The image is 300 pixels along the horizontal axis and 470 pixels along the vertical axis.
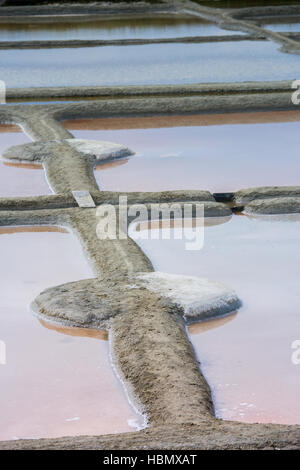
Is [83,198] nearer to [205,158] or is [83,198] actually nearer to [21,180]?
[21,180]

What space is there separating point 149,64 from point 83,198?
418cm

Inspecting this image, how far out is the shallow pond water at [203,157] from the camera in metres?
4.46

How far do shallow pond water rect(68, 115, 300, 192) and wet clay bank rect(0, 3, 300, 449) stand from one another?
15 centimetres

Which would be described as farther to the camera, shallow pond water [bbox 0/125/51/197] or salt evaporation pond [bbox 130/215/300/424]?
shallow pond water [bbox 0/125/51/197]

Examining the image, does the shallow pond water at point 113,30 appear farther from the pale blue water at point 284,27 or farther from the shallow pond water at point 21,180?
the shallow pond water at point 21,180

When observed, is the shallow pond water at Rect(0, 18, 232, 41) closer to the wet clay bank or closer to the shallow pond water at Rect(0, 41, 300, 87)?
the shallow pond water at Rect(0, 41, 300, 87)

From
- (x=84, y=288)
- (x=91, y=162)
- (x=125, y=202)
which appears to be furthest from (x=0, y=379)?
(x=91, y=162)

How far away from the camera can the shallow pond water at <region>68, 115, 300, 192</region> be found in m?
4.46

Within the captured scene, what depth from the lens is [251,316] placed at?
115 inches

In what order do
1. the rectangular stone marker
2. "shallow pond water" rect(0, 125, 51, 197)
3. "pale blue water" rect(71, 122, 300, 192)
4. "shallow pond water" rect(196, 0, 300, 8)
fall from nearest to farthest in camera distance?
the rectangular stone marker
"shallow pond water" rect(0, 125, 51, 197)
"pale blue water" rect(71, 122, 300, 192)
"shallow pond water" rect(196, 0, 300, 8)

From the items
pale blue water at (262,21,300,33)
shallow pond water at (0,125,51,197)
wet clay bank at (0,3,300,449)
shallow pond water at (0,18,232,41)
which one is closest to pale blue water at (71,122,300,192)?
wet clay bank at (0,3,300,449)

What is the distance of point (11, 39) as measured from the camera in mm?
9680

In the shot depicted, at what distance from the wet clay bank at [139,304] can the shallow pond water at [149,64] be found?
6.41 ft
